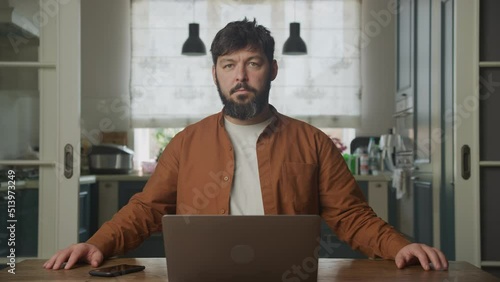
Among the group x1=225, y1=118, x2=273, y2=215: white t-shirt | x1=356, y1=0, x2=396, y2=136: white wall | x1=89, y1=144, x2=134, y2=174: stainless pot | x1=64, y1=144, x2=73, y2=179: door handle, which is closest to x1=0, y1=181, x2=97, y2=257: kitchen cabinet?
x1=64, y1=144, x2=73, y2=179: door handle

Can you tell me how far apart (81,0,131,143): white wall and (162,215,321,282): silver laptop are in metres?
4.39

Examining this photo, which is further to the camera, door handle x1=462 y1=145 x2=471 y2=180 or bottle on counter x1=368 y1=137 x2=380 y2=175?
bottle on counter x1=368 y1=137 x2=380 y2=175

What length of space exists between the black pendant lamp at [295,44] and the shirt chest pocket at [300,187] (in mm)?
3077

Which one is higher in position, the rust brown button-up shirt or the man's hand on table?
the rust brown button-up shirt

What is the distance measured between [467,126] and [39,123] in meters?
1.84

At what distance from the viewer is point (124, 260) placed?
1812mm

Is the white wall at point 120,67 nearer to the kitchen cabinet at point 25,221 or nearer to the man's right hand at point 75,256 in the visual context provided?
the kitchen cabinet at point 25,221

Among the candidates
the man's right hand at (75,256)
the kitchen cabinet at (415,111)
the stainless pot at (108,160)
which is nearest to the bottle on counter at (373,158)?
the kitchen cabinet at (415,111)

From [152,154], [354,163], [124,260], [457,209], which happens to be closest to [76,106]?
[124,260]

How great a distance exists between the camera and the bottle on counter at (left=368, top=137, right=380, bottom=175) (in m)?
4.87

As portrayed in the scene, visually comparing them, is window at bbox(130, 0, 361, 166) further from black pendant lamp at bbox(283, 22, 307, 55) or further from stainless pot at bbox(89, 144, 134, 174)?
stainless pot at bbox(89, 144, 134, 174)

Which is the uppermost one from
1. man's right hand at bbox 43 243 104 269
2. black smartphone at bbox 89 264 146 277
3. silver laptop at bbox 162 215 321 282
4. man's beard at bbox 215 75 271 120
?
man's beard at bbox 215 75 271 120

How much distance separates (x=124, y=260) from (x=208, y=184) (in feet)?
1.44

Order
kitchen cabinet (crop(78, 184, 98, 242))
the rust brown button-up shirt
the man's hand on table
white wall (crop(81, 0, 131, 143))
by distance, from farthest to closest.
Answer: white wall (crop(81, 0, 131, 143)), kitchen cabinet (crop(78, 184, 98, 242)), the rust brown button-up shirt, the man's hand on table
